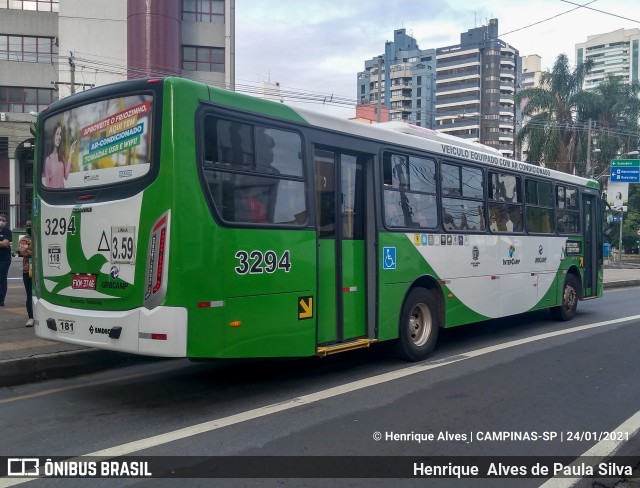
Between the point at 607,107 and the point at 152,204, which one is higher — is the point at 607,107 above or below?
above

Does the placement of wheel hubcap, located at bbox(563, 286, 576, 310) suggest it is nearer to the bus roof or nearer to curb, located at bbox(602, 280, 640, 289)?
the bus roof

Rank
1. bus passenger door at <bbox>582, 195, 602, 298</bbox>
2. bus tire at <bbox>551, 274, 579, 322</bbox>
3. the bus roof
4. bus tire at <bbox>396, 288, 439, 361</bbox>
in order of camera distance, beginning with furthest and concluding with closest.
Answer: bus passenger door at <bbox>582, 195, 602, 298</bbox> < bus tire at <bbox>551, 274, 579, 322</bbox> < bus tire at <bbox>396, 288, 439, 361</bbox> < the bus roof

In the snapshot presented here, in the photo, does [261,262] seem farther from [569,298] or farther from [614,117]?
[614,117]

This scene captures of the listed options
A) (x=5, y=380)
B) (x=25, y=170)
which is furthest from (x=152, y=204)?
(x=25, y=170)

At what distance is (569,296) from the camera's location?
1358cm

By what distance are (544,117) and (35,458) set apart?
1793 inches

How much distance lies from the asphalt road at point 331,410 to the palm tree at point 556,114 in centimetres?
3748

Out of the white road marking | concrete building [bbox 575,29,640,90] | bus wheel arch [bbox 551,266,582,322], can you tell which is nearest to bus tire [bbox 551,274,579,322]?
bus wheel arch [bbox 551,266,582,322]

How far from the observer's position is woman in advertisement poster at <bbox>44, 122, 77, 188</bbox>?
687 centimetres

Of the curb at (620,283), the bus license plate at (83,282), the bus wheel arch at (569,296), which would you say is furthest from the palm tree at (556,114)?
the bus license plate at (83,282)

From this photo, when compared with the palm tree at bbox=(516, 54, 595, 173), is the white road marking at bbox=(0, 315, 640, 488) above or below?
below

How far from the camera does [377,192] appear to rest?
8219 mm

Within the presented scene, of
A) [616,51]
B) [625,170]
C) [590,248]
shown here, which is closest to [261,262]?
[590,248]

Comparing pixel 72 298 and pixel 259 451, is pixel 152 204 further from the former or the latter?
pixel 259 451
